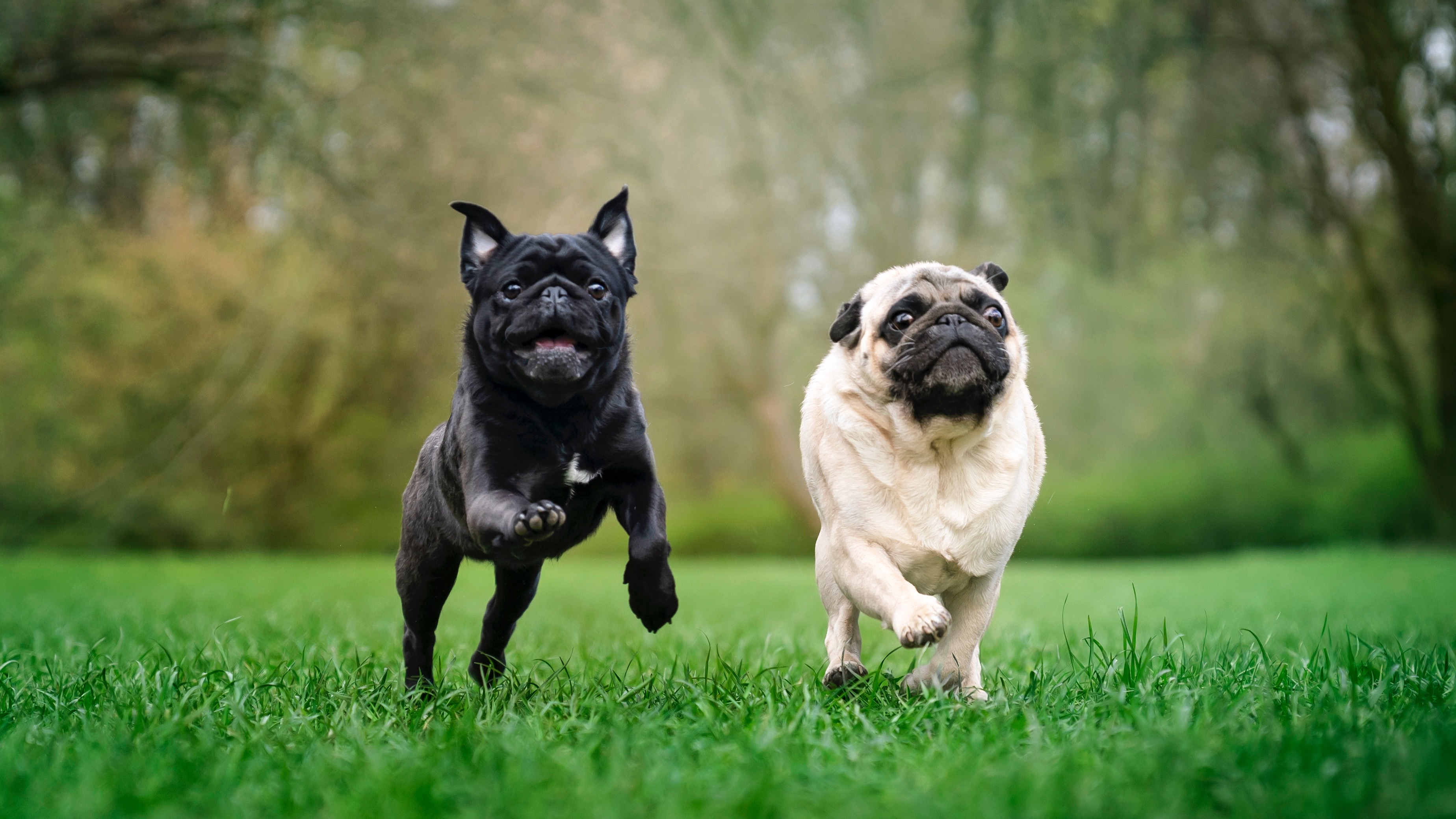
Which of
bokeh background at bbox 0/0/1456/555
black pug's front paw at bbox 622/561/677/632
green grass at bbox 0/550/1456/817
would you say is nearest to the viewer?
green grass at bbox 0/550/1456/817

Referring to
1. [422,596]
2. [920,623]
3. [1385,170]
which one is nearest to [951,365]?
[920,623]

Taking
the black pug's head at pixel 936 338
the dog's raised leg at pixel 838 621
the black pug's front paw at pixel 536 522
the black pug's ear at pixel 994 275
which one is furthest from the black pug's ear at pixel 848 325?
the black pug's front paw at pixel 536 522

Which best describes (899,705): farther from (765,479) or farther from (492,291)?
(765,479)

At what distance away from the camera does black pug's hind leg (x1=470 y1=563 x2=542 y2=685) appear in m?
3.55

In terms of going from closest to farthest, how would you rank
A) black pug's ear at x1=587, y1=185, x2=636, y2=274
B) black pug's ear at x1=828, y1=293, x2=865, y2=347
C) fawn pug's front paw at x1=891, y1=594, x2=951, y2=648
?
1. fawn pug's front paw at x1=891, y1=594, x2=951, y2=648
2. black pug's ear at x1=587, y1=185, x2=636, y2=274
3. black pug's ear at x1=828, y1=293, x2=865, y2=347

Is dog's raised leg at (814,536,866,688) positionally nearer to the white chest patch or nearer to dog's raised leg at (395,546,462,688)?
the white chest patch

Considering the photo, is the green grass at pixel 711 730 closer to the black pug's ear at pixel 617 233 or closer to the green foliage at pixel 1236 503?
the black pug's ear at pixel 617 233

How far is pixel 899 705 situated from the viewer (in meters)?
3.17

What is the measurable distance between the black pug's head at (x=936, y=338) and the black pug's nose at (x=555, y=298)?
1.00 m

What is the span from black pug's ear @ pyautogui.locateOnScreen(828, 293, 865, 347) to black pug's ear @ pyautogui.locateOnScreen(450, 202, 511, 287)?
118 centimetres

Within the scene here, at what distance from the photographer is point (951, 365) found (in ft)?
10.2

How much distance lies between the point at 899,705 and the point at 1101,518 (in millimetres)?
12945

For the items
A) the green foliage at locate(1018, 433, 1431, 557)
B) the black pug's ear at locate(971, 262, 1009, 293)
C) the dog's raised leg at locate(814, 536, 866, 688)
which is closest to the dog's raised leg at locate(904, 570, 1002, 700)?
the dog's raised leg at locate(814, 536, 866, 688)

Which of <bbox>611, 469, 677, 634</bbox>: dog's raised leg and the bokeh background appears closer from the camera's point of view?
<bbox>611, 469, 677, 634</bbox>: dog's raised leg
